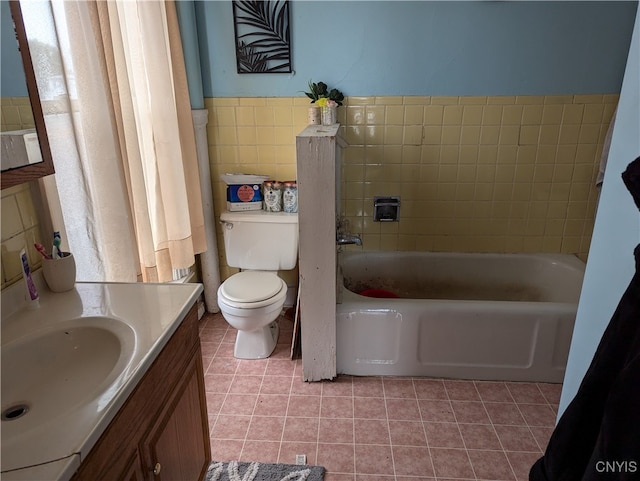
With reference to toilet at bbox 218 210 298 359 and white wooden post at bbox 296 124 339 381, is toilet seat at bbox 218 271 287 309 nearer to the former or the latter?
toilet at bbox 218 210 298 359

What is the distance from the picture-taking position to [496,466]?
5.95 ft

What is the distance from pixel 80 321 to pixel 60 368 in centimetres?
12

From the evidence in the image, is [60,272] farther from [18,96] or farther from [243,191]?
[243,191]

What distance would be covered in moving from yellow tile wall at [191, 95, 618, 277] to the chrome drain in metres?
2.00

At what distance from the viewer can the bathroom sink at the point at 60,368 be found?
932 millimetres

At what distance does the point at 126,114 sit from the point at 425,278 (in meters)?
1.95

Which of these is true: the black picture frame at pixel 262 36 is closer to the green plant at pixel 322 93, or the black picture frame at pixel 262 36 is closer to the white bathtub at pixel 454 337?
the green plant at pixel 322 93

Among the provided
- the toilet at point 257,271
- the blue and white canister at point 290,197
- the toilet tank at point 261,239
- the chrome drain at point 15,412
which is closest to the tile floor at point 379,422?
the toilet at point 257,271

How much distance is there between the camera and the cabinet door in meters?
1.16

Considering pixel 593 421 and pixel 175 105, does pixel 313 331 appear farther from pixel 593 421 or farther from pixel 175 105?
pixel 593 421

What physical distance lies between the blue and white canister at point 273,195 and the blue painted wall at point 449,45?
1.92ft

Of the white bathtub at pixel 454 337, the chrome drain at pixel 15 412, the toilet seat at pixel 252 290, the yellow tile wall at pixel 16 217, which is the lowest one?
the white bathtub at pixel 454 337

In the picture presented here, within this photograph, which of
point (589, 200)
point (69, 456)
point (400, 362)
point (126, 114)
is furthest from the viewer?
point (589, 200)

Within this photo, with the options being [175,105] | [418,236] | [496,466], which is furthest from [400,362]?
[175,105]
